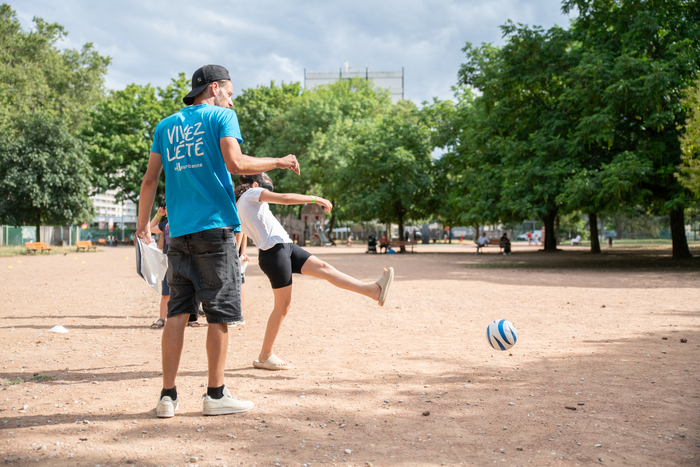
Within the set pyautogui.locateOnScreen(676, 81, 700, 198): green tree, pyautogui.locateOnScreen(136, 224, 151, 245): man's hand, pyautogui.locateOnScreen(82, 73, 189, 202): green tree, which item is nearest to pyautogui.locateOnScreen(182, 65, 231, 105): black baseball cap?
pyautogui.locateOnScreen(136, 224, 151, 245): man's hand

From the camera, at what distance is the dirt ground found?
3.10 meters

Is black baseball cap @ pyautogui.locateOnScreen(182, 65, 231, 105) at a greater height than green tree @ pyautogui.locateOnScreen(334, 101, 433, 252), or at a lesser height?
lesser

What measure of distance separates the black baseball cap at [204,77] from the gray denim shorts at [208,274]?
95 cm

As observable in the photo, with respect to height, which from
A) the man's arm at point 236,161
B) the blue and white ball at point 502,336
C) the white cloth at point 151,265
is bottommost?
the blue and white ball at point 502,336

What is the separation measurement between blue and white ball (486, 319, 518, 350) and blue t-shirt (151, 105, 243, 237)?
3065 millimetres

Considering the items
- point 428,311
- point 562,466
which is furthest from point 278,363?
point 428,311

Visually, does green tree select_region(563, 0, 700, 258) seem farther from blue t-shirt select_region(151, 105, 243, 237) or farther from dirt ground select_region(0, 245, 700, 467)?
blue t-shirt select_region(151, 105, 243, 237)

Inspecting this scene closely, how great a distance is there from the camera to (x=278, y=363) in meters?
5.01

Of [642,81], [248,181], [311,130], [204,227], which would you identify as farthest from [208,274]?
[311,130]

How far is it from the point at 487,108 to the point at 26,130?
93.0 feet

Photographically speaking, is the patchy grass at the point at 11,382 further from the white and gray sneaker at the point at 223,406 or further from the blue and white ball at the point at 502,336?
the blue and white ball at the point at 502,336

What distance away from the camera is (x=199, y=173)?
361cm

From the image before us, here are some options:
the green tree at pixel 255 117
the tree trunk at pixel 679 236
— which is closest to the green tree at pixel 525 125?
the tree trunk at pixel 679 236

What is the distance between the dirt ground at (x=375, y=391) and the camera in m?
3.10
